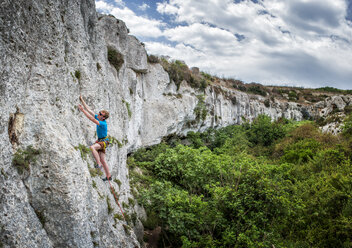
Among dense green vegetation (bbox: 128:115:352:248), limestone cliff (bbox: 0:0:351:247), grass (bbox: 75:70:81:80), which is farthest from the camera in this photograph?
dense green vegetation (bbox: 128:115:352:248)

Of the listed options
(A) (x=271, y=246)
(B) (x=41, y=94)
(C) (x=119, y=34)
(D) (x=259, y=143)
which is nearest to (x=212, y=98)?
(D) (x=259, y=143)

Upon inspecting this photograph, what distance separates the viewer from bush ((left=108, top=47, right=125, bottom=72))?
13.6 metres

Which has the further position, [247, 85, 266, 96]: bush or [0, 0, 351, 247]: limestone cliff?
[247, 85, 266, 96]: bush

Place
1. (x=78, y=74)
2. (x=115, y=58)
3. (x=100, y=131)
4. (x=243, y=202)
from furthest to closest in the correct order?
(x=115, y=58)
(x=243, y=202)
(x=78, y=74)
(x=100, y=131)

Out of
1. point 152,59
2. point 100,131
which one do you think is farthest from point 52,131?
point 152,59

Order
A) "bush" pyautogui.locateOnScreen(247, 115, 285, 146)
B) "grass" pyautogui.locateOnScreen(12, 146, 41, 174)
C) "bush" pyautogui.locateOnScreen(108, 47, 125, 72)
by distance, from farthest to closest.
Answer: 1. "bush" pyautogui.locateOnScreen(247, 115, 285, 146)
2. "bush" pyautogui.locateOnScreen(108, 47, 125, 72)
3. "grass" pyautogui.locateOnScreen(12, 146, 41, 174)

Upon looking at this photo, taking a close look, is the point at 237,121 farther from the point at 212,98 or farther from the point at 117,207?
the point at 117,207

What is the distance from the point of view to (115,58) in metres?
13.8

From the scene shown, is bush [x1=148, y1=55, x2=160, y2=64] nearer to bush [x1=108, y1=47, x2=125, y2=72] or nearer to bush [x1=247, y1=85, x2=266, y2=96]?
bush [x1=108, y1=47, x2=125, y2=72]

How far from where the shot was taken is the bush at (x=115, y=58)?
44.5ft

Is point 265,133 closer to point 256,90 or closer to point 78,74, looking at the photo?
point 256,90

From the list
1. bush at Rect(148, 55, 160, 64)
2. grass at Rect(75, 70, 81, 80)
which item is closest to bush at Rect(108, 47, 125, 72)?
grass at Rect(75, 70, 81, 80)

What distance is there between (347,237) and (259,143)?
25.1 m

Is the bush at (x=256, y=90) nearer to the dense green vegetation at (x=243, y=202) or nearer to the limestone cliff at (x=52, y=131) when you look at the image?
the dense green vegetation at (x=243, y=202)
